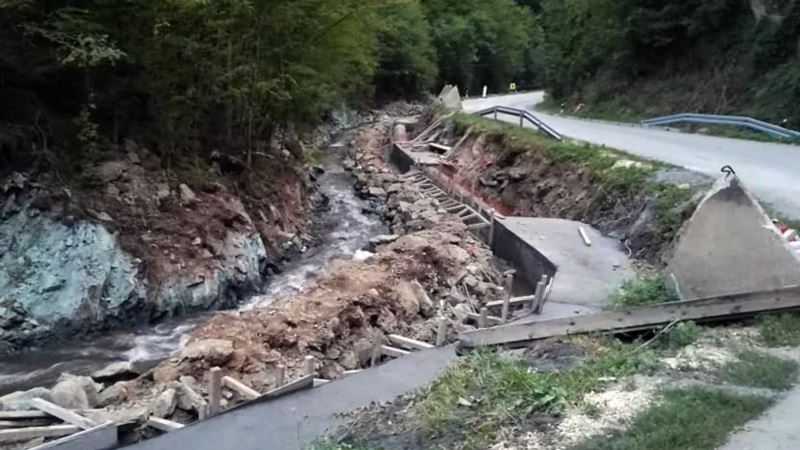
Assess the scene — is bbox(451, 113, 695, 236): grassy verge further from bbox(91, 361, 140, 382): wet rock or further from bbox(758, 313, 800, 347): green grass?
bbox(91, 361, 140, 382): wet rock

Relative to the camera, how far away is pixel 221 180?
19.9 m

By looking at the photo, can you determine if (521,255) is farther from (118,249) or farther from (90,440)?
(90,440)

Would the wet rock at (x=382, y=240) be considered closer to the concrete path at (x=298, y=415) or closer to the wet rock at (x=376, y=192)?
the wet rock at (x=376, y=192)

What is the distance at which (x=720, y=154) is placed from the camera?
19.0 metres

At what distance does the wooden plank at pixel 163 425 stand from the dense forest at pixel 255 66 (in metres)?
7.13

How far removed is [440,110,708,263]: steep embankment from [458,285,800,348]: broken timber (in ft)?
16.7

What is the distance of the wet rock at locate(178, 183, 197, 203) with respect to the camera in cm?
1756

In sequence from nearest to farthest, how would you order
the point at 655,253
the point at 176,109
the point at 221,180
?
the point at 655,253 < the point at 176,109 < the point at 221,180

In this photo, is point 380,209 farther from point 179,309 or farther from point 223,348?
point 223,348

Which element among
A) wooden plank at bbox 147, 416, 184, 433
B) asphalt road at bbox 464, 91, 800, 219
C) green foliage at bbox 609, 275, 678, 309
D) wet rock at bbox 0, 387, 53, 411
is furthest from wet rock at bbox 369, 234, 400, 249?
wooden plank at bbox 147, 416, 184, 433

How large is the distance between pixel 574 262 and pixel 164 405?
7.92 metres

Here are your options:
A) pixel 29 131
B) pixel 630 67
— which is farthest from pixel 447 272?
Result: pixel 630 67

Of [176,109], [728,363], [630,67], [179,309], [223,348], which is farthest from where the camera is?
[630,67]

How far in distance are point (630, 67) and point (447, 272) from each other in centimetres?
1931
